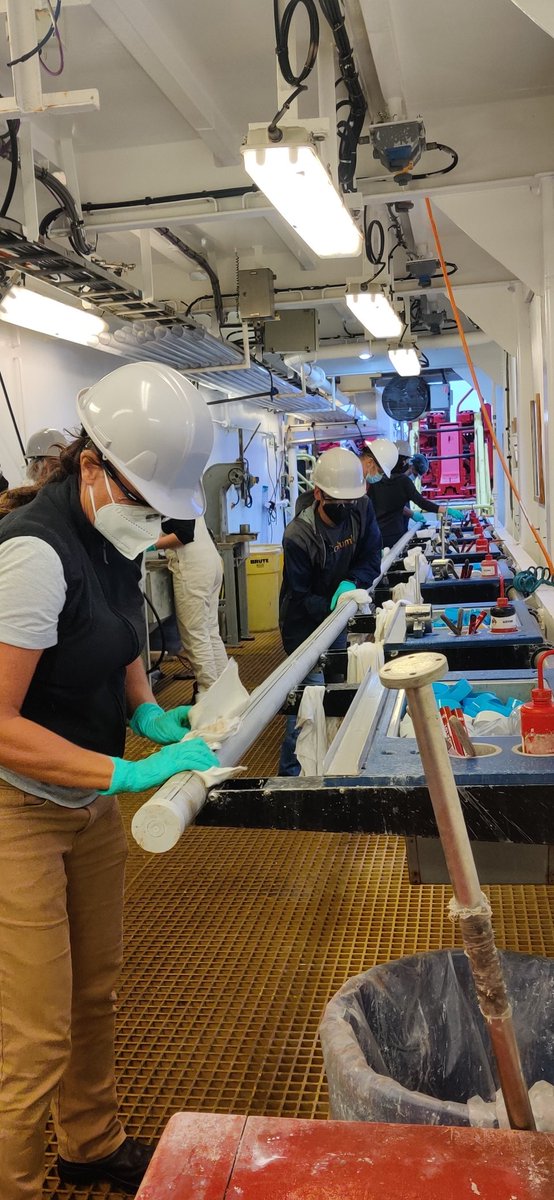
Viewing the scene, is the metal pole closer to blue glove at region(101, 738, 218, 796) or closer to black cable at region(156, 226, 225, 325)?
blue glove at region(101, 738, 218, 796)

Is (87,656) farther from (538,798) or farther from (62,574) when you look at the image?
(538,798)

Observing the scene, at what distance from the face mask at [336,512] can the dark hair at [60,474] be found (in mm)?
2714

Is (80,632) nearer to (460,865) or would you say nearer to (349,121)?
(460,865)

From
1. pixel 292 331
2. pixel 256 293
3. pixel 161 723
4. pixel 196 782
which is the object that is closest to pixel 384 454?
pixel 292 331

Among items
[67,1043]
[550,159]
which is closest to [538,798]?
[67,1043]

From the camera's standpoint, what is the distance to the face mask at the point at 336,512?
181 inches

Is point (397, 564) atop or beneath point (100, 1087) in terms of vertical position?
atop

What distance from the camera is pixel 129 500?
186 centimetres

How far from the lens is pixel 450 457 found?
16.3m

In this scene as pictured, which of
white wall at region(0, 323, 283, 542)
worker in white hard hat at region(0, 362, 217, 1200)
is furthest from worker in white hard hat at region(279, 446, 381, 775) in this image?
worker in white hard hat at region(0, 362, 217, 1200)

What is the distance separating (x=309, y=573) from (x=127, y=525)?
2670mm

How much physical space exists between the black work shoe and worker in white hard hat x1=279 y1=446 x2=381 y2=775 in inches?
101

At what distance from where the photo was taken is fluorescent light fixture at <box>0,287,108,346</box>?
195 inches

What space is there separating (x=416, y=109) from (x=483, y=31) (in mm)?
781
